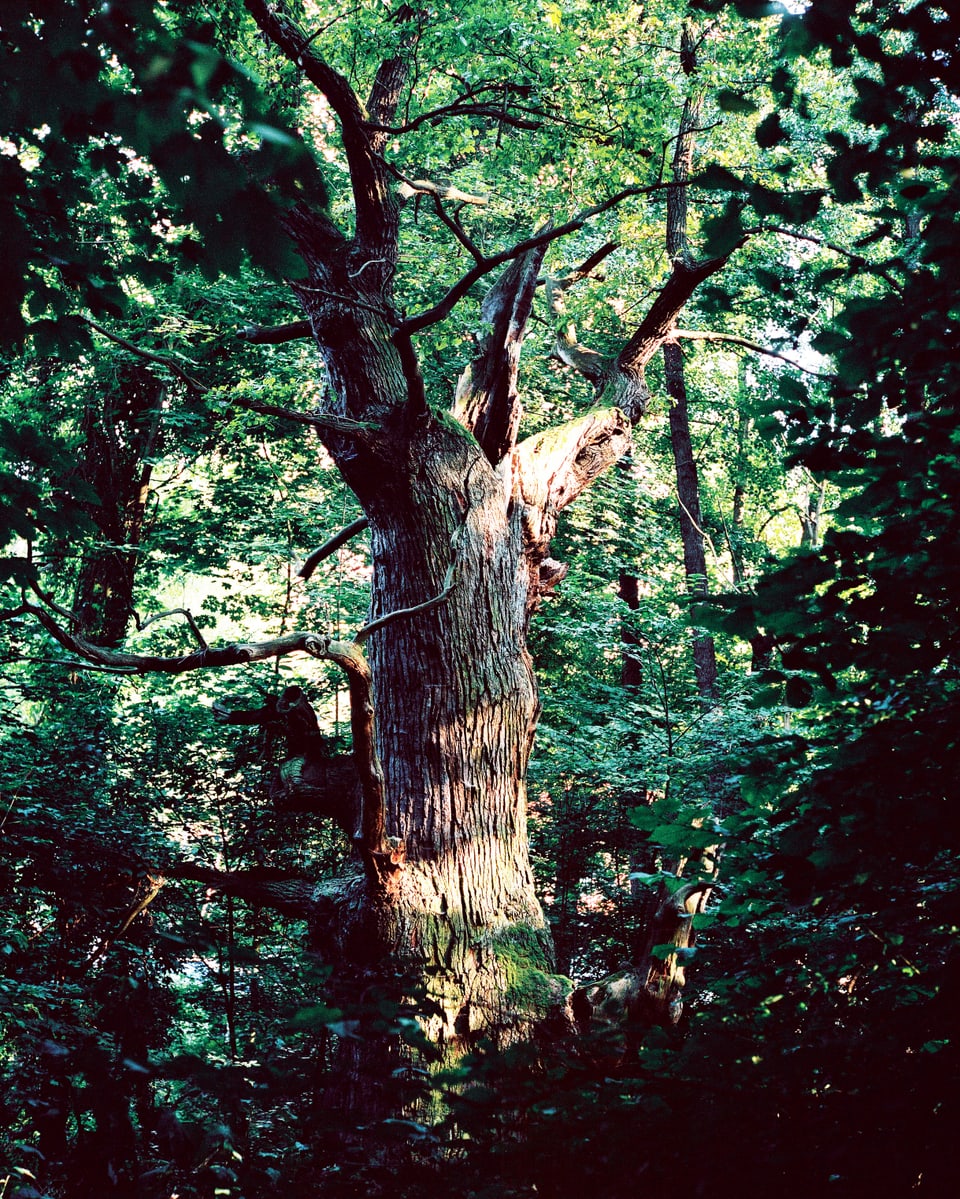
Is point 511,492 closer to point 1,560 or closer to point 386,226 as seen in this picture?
point 386,226

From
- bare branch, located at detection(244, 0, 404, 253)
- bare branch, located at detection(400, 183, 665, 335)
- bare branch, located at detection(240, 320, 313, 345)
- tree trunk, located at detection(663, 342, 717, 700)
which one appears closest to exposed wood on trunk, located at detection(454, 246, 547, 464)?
bare branch, located at detection(244, 0, 404, 253)

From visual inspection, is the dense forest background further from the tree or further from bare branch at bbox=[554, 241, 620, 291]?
bare branch at bbox=[554, 241, 620, 291]

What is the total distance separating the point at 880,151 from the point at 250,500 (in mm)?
10020

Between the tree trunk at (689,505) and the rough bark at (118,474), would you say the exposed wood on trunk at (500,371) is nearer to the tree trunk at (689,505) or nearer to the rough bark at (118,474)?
the tree trunk at (689,505)

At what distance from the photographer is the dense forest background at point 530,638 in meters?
1.84

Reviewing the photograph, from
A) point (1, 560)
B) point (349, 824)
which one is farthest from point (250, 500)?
point (1, 560)

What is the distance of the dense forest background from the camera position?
1845 millimetres

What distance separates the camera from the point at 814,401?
2.16m

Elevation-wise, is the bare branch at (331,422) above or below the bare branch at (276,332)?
below

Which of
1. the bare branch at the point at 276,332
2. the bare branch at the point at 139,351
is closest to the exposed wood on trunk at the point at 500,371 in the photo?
the bare branch at the point at 276,332

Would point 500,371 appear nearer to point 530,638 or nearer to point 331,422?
point 331,422

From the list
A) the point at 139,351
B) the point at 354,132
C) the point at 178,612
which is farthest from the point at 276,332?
the point at 178,612

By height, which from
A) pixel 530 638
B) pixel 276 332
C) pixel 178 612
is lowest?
pixel 178 612

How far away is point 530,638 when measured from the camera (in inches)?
432
